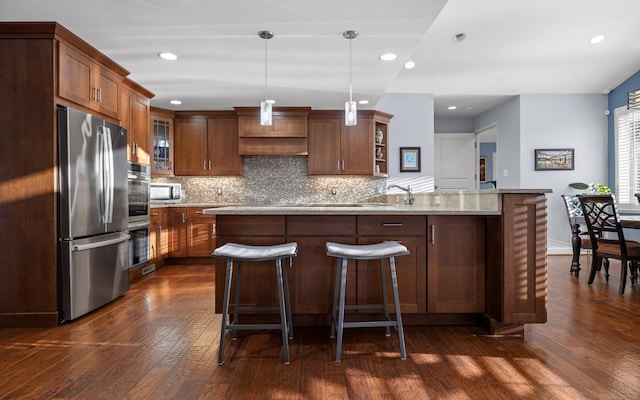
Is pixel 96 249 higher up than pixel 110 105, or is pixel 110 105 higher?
pixel 110 105

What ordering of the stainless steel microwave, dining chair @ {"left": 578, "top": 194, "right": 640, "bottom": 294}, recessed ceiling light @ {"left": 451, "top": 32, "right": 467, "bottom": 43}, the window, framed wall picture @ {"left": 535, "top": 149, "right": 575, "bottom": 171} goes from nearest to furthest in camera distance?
dining chair @ {"left": 578, "top": 194, "right": 640, "bottom": 294}, recessed ceiling light @ {"left": 451, "top": 32, "right": 467, "bottom": 43}, the stainless steel microwave, the window, framed wall picture @ {"left": 535, "top": 149, "right": 575, "bottom": 171}

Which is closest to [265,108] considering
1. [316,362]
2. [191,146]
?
[316,362]

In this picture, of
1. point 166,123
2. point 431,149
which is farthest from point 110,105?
point 431,149

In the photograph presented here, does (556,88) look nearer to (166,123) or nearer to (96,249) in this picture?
(166,123)

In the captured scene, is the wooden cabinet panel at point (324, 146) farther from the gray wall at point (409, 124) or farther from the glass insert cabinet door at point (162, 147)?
the glass insert cabinet door at point (162, 147)

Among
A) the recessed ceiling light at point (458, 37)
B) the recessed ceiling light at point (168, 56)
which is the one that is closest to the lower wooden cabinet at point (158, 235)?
the recessed ceiling light at point (168, 56)

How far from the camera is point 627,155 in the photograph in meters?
5.71

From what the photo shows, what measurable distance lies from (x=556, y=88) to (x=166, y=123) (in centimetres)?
633

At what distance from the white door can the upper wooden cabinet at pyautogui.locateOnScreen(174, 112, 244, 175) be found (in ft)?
14.0

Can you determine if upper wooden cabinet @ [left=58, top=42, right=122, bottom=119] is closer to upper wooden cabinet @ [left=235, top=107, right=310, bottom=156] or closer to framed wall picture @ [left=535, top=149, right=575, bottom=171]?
upper wooden cabinet @ [left=235, top=107, right=310, bottom=156]

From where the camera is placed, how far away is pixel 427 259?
261cm

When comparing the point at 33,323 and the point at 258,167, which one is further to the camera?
the point at 258,167

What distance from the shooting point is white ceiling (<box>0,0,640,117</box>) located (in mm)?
2678

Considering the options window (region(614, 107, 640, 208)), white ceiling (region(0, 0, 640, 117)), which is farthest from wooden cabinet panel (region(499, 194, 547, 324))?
window (region(614, 107, 640, 208))
